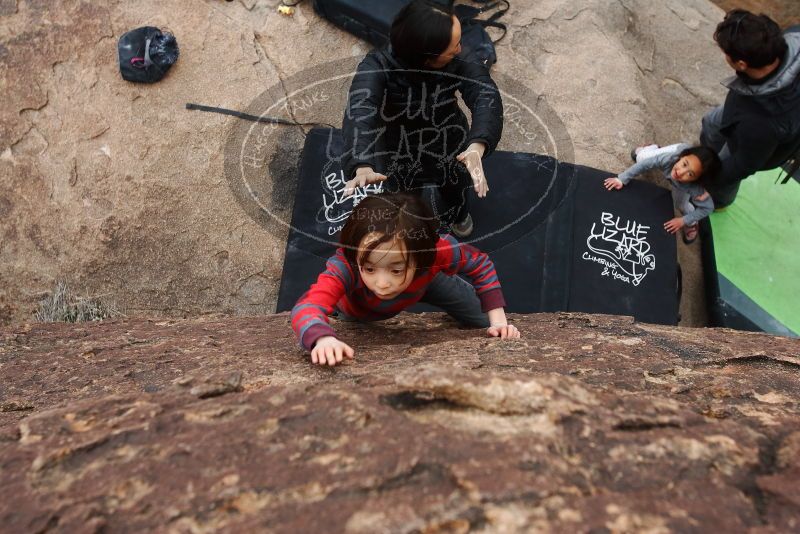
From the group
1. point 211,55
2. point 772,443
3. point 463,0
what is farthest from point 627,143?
point 772,443

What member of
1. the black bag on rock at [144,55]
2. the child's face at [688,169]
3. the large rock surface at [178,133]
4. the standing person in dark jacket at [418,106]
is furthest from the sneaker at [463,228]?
the black bag on rock at [144,55]

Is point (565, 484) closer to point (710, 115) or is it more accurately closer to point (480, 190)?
point (480, 190)

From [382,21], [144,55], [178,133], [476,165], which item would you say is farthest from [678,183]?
[144,55]

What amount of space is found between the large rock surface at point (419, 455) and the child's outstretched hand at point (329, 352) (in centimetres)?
13

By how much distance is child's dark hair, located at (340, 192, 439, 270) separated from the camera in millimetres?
1567

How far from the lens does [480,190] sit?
6.87 feet

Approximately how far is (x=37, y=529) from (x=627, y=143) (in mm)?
3631

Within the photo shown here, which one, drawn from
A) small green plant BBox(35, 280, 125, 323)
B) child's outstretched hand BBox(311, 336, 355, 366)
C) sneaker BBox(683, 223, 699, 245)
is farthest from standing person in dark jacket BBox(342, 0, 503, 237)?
sneaker BBox(683, 223, 699, 245)

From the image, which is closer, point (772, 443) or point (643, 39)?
point (772, 443)

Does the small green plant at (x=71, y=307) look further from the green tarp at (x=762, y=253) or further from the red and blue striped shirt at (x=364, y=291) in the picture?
the green tarp at (x=762, y=253)

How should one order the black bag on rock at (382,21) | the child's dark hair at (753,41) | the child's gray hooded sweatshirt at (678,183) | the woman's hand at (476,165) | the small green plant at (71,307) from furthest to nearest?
the black bag on rock at (382,21)
the child's gray hooded sweatshirt at (678,183)
the small green plant at (71,307)
the child's dark hair at (753,41)
the woman's hand at (476,165)

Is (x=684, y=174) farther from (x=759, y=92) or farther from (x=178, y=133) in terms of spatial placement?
(x=178, y=133)

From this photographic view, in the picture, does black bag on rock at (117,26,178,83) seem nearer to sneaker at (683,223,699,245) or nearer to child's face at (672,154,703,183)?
child's face at (672,154,703,183)

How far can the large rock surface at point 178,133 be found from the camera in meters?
2.93
